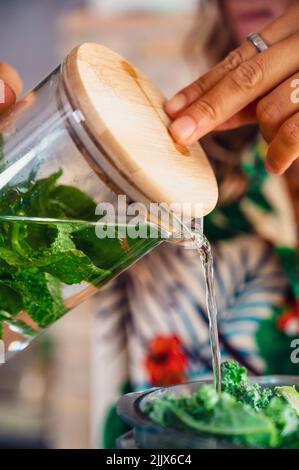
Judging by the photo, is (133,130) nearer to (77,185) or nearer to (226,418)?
(77,185)

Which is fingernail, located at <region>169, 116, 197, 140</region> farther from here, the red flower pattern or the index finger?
the red flower pattern

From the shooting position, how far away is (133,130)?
605 millimetres

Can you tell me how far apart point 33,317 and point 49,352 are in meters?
1.45

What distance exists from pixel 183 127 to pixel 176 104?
70mm

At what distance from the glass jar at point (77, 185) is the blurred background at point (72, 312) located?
3.75ft

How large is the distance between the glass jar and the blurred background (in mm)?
1143

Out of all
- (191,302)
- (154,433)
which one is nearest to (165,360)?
(191,302)

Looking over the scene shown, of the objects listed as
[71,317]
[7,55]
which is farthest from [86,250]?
[7,55]

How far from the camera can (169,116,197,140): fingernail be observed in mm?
697

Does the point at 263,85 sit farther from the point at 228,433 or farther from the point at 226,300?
the point at 226,300

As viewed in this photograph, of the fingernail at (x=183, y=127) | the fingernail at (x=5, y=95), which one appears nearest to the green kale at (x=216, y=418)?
the fingernail at (x=183, y=127)

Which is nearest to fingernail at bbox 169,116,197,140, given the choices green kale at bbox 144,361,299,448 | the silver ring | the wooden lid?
the wooden lid

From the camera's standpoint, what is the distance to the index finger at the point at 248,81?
0.76 meters

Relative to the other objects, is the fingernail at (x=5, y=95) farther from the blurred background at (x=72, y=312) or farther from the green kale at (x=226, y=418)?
the blurred background at (x=72, y=312)
